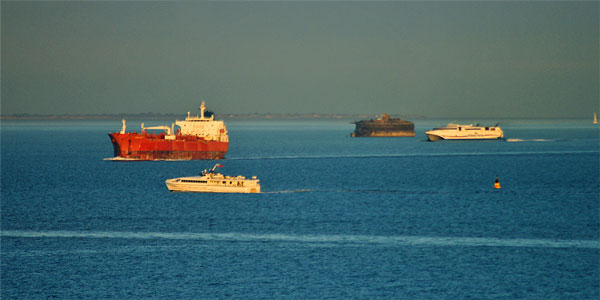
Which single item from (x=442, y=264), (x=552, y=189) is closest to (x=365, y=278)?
(x=442, y=264)

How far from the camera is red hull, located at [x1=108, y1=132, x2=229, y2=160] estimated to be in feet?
442

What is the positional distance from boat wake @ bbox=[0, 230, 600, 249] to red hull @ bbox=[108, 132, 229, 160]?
76032mm

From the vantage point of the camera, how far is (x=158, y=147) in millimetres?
137125

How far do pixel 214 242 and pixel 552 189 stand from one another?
5590 centimetres

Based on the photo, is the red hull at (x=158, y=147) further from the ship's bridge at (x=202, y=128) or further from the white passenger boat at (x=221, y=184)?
the white passenger boat at (x=221, y=184)

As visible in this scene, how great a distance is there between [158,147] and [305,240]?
284ft

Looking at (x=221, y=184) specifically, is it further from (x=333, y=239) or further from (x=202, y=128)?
(x=202, y=128)

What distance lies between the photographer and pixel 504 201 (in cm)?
8112

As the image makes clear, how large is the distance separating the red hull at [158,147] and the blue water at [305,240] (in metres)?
31.2

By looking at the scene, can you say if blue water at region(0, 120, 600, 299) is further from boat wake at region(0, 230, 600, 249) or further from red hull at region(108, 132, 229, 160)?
red hull at region(108, 132, 229, 160)

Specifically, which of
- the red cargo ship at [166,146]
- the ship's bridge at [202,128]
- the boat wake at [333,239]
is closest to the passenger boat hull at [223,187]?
the boat wake at [333,239]

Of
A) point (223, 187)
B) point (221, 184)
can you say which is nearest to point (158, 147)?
point (221, 184)

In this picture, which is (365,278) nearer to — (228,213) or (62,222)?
(228,213)

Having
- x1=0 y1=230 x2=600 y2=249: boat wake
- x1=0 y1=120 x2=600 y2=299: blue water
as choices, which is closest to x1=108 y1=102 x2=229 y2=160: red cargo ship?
x1=0 y1=120 x2=600 y2=299: blue water
